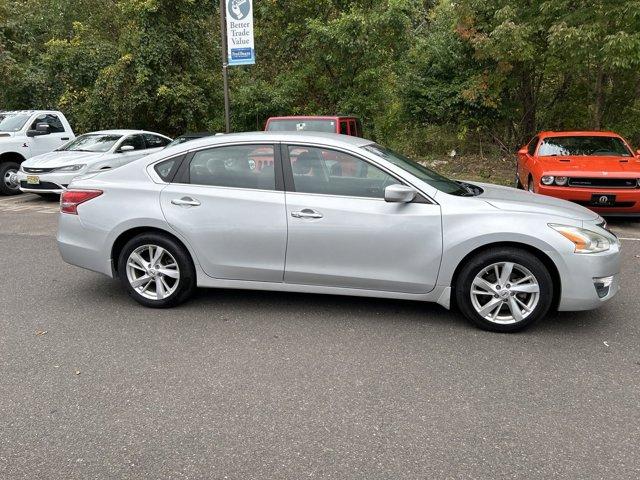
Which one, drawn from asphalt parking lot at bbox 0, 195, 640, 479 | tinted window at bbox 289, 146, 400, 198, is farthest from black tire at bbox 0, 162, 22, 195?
tinted window at bbox 289, 146, 400, 198

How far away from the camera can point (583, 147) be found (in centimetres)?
955

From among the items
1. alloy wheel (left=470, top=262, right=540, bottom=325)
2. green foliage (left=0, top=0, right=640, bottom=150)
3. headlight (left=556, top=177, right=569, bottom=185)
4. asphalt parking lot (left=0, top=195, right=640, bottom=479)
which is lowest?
asphalt parking lot (left=0, top=195, right=640, bottom=479)

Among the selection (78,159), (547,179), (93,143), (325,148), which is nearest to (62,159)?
(78,159)

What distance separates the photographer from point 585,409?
Answer: 128 inches

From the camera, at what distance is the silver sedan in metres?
4.27

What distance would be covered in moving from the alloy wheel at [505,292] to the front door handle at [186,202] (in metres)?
2.40

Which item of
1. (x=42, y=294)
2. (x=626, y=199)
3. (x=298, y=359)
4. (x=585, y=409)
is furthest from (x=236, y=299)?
(x=626, y=199)

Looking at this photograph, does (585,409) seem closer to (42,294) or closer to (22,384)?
(22,384)

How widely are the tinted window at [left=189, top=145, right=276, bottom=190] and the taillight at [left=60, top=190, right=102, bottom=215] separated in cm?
94

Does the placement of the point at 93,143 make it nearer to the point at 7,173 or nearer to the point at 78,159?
the point at 78,159

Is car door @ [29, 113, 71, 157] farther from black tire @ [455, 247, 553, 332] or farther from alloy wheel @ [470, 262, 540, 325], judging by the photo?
alloy wheel @ [470, 262, 540, 325]

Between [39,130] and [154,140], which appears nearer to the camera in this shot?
[39,130]

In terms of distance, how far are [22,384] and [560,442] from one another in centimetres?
325

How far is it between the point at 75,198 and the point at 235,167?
1533 millimetres
